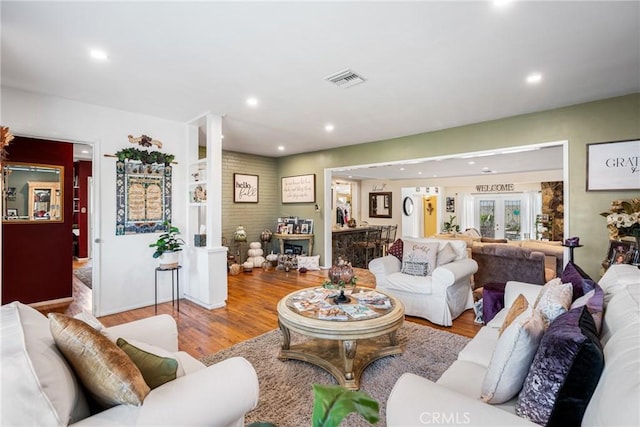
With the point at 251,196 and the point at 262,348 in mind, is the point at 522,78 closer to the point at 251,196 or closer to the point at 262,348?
the point at 262,348

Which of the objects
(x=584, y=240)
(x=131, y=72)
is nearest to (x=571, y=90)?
(x=584, y=240)

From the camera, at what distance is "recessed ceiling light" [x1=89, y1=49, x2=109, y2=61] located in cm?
Result: 248

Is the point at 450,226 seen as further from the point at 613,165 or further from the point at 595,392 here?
the point at 595,392

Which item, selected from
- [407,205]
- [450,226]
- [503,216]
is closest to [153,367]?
[407,205]

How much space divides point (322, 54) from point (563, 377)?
2.56 m

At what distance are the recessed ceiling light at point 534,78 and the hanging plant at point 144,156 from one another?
445 cm

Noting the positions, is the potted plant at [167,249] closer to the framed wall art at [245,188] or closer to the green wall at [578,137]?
the framed wall art at [245,188]

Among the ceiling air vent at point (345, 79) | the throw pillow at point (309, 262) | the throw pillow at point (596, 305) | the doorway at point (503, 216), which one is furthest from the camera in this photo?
the doorway at point (503, 216)

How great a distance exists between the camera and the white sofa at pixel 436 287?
11.1ft

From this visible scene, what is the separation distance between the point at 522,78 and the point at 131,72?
3.79 metres

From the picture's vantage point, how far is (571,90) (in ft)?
10.8

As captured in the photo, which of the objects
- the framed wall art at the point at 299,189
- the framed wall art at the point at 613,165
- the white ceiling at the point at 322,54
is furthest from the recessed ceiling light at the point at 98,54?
the framed wall art at the point at 613,165

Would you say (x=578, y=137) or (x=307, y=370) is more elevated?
(x=578, y=137)

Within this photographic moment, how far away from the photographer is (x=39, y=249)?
4301mm
